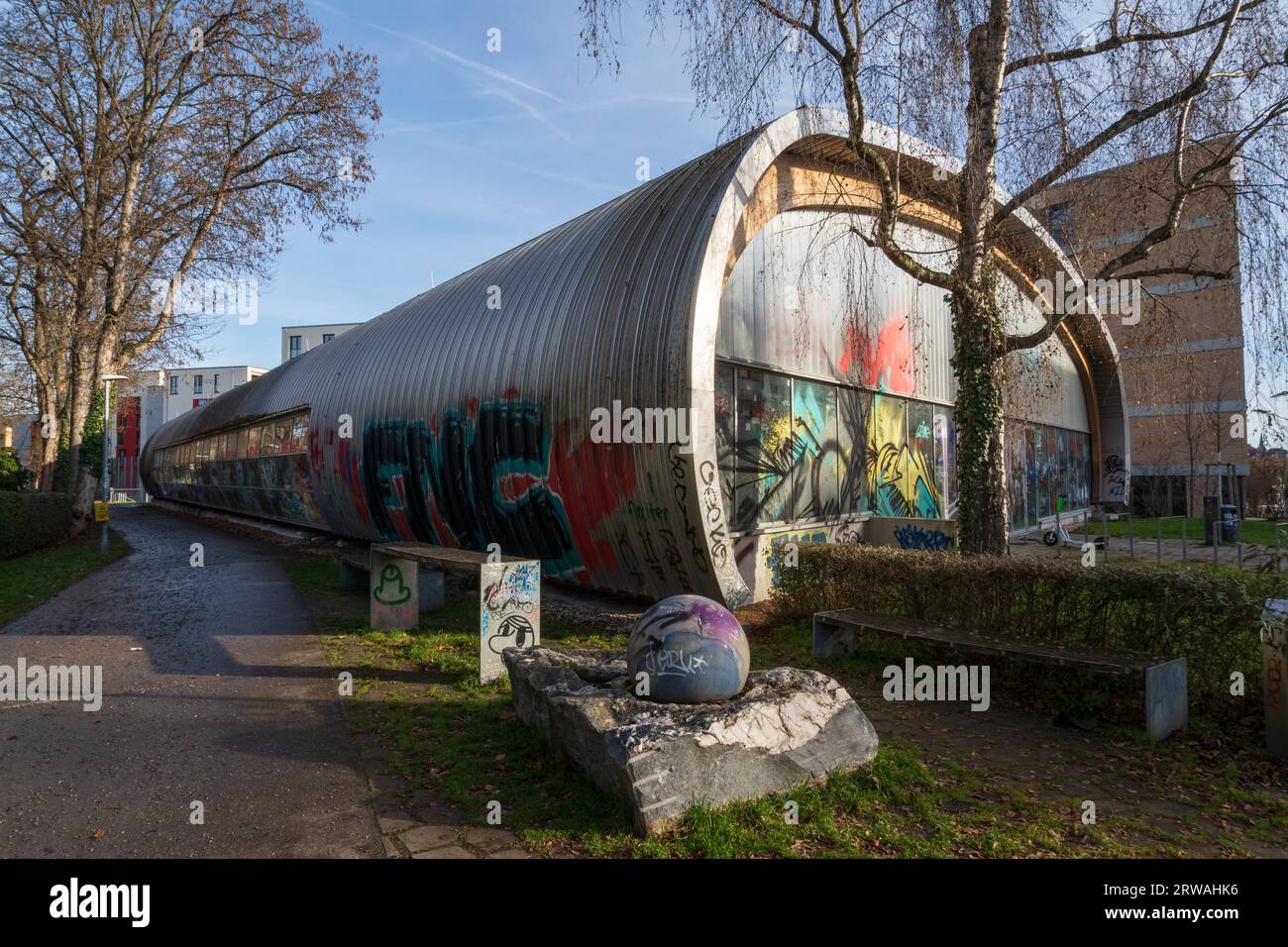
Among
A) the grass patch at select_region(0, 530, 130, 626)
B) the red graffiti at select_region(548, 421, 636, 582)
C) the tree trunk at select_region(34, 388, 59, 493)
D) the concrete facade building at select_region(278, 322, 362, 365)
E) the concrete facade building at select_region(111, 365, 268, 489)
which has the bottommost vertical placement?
the grass patch at select_region(0, 530, 130, 626)

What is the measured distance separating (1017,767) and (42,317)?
30285mm

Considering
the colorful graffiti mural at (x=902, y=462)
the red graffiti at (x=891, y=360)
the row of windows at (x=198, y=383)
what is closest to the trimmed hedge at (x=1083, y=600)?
the colorful graffiti mural at (x=902, y=462)

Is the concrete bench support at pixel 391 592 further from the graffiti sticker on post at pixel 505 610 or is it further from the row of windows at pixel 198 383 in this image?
the row of windows at pixel 198 383

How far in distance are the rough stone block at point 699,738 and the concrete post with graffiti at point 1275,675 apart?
284 cm

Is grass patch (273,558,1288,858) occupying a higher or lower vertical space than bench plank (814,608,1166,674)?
lower

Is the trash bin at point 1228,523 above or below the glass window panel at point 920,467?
below

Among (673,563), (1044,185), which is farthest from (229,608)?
(1044,185)

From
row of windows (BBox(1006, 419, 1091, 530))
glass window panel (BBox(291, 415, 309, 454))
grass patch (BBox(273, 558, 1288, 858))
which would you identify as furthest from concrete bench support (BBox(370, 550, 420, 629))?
row of windows (BBox(1006, 419, 1091, 530))

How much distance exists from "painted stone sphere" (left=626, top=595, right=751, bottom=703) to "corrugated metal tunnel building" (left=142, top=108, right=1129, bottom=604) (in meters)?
3.76

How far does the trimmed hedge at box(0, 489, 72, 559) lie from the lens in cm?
1678

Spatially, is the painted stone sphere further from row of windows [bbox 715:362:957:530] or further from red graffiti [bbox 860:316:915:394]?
red graffiti [bbox 860:316:915:394]

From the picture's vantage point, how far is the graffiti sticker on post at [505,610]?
23.0ft

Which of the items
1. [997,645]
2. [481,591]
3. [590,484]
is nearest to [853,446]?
[590,484]
